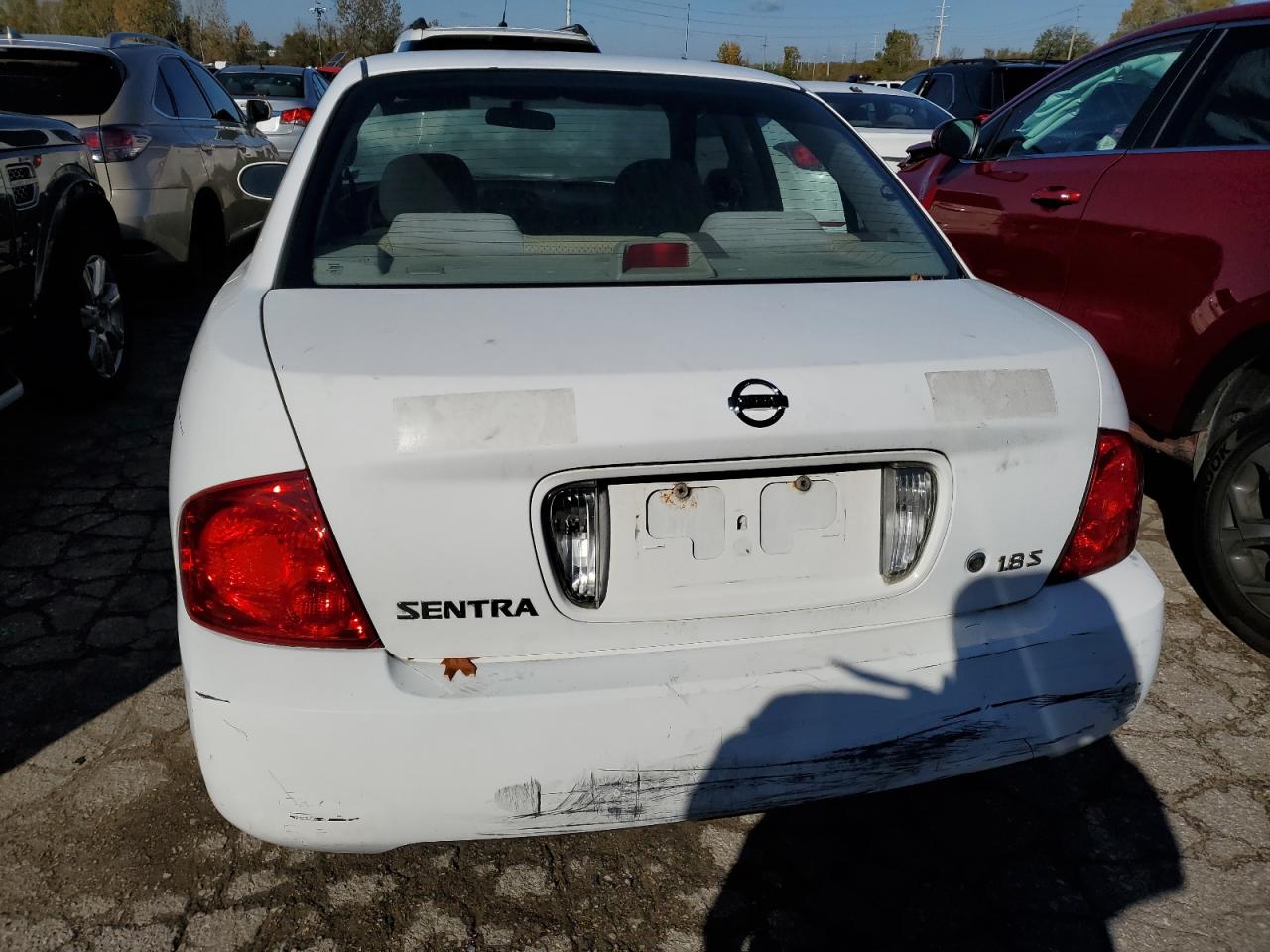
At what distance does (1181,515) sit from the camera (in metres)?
3.72

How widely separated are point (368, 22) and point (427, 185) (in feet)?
160

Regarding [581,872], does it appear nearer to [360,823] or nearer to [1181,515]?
[360,823]

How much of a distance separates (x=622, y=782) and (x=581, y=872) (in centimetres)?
59

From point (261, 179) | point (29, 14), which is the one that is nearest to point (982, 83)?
point (261, 179)

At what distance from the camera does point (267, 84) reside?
45.1 ft

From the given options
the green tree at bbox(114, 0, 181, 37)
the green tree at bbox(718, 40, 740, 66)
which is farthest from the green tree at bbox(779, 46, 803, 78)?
the green tree at bbox(114, 0, 181, 37)

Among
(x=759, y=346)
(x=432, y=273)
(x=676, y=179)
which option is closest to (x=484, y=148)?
(x=676, y=179)

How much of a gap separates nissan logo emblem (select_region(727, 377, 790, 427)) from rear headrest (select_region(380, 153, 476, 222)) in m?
1.02

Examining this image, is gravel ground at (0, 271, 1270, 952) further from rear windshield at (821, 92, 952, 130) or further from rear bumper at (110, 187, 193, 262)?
rear windshield at (821, 92, 952, 130)

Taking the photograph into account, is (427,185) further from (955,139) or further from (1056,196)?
(955,139)

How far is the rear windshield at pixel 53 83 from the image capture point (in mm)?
5395

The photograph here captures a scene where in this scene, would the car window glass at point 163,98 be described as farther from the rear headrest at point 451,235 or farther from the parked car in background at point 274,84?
the parked car in background at point 274,84

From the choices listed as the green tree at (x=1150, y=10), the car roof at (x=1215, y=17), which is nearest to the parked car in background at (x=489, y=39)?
the car roof at (x=1215, y=17)

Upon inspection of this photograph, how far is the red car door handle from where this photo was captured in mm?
3482
